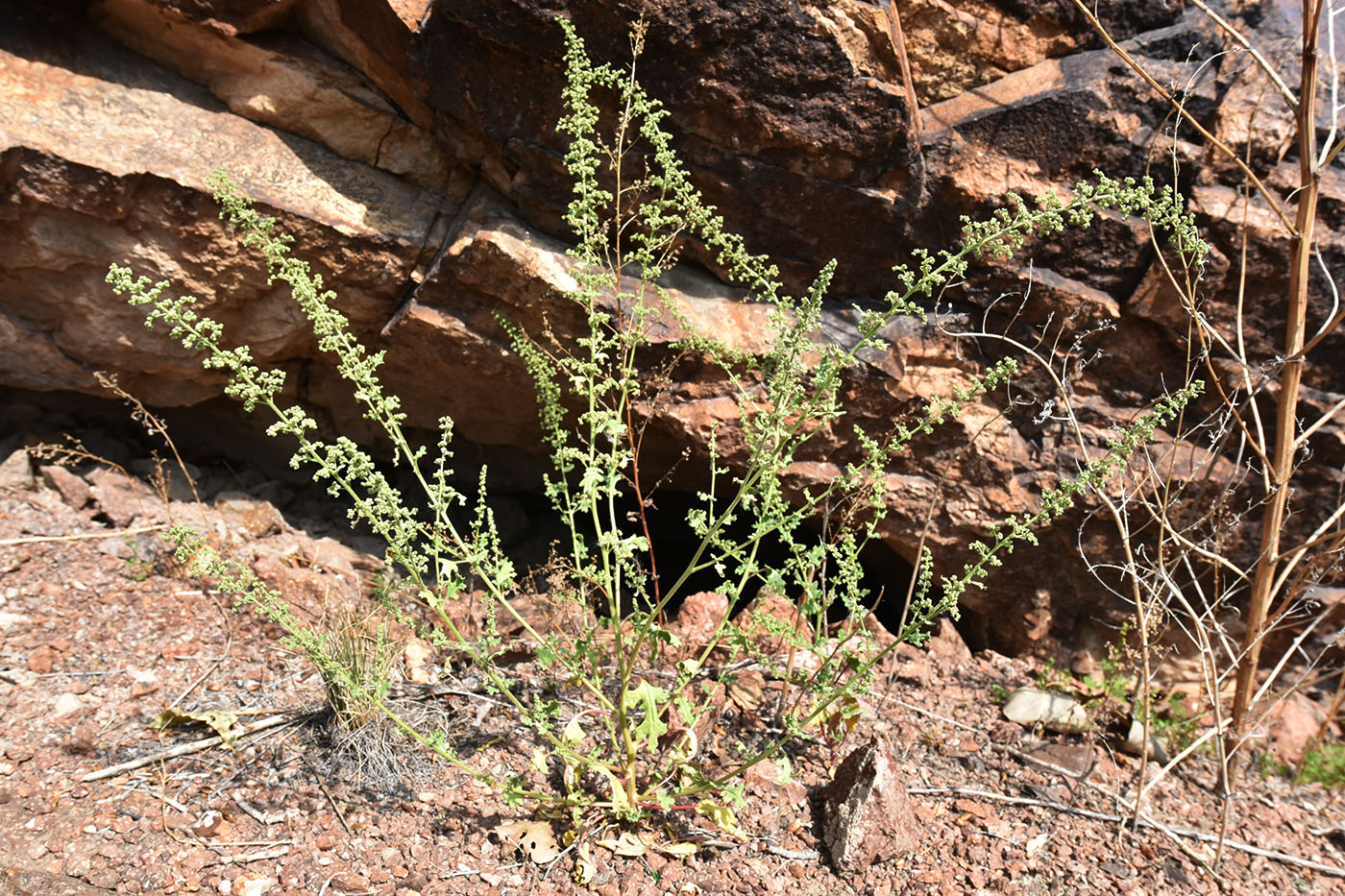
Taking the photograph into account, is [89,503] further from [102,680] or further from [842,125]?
[842,125]

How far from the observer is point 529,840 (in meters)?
2.41

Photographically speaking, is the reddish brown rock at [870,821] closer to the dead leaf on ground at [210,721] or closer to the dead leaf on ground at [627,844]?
the dead leaf on ground at [627,844]

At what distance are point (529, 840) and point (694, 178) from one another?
235cm

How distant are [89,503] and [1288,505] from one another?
5.07 meters

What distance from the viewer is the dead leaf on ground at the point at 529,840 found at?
2381 mm

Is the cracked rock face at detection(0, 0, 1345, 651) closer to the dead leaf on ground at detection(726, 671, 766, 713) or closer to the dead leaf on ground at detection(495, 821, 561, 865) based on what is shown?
the dead leaf on ground at detection(726, 671, 766, 713)

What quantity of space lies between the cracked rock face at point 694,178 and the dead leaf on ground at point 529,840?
171 centimetres

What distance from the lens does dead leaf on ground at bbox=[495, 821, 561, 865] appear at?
238 centimetres

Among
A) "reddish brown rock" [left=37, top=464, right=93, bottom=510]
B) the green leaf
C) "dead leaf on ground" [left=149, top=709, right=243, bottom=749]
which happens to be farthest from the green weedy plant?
"reddish brown rock" [left=37, top=464, right=93, bottom=510]

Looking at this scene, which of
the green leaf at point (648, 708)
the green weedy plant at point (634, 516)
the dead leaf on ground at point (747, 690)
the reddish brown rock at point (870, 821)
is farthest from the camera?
the dead leaf on ground at point (747, 690)

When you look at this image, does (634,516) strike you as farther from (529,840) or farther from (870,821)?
(870,821)

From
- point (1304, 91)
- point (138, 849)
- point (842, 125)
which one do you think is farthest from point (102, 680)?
point (1304, 91)

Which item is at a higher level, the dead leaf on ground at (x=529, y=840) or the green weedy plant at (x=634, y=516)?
the green weedy plant at (x=634, y=516)

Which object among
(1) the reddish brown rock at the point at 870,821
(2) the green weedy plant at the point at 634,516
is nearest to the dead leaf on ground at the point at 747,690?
(2) the green weedy plant at the point at 634,516
